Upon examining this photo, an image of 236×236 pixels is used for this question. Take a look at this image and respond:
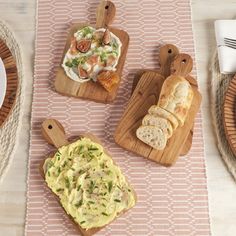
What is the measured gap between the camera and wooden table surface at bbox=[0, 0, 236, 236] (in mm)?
1144

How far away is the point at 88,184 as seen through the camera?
1.12 m

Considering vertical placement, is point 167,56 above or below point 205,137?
above

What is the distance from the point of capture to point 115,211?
1097 mm

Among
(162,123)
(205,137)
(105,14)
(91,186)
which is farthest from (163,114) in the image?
(105,14)

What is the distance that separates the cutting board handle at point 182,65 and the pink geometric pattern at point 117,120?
0.07m

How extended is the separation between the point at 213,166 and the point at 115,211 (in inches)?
11.5

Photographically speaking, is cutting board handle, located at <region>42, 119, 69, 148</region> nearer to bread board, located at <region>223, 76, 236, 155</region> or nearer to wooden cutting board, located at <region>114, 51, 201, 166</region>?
wooden cutting board, located at <region>114, 51, 201, 166</region>

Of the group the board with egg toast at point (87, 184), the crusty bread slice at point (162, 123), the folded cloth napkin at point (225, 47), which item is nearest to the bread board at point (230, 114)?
the folded cloth napkin at point (225, 47)

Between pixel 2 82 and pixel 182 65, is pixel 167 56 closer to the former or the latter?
pixel 182 65

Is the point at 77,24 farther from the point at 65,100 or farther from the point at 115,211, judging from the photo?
the point at 115,211

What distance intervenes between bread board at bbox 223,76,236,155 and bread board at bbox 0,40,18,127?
57cm

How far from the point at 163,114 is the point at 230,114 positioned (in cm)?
18

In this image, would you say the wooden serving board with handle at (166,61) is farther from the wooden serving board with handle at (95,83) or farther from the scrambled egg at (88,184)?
the scrambled egg at (88,184)

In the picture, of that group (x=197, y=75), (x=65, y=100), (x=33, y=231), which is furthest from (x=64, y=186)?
(x=197, y=75)
